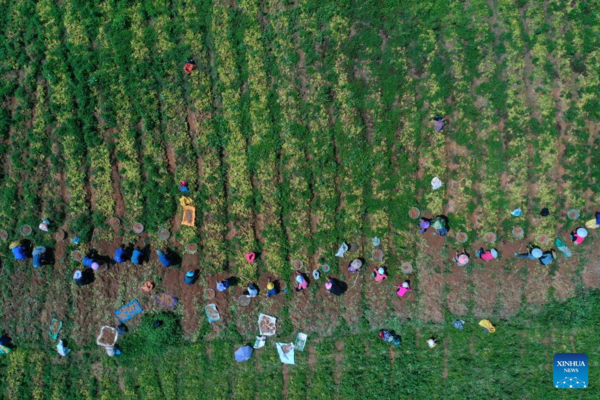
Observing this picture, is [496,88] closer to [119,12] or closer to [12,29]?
[119,12]

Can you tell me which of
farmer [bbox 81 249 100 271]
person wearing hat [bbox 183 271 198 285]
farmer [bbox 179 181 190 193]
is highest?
farmer [bbox 179 181 190 193]

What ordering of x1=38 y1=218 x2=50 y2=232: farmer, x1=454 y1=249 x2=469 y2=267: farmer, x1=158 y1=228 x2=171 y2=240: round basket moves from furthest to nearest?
x1=158 y1=228 x2=171 y2=240: round basket < x1=38 y1=218 x2=50 y2=232: farmer < x1=454 y1=249 x2=469 y2=267: farmer

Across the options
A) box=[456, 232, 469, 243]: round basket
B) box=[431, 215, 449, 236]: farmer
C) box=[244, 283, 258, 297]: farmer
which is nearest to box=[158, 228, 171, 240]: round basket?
box=[244, 283, 258, 297]: farmer

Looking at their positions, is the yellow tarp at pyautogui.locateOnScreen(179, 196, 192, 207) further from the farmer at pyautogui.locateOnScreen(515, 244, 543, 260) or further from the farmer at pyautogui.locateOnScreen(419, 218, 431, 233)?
the farmer at pyautogui.locateOnScreen(515, 244, 543, 260)

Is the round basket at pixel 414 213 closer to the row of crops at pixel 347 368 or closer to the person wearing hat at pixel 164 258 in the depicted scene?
the row of crops at pixel 347 368

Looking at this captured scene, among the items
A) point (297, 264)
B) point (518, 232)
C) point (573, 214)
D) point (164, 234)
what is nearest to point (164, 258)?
point (164, 234)
